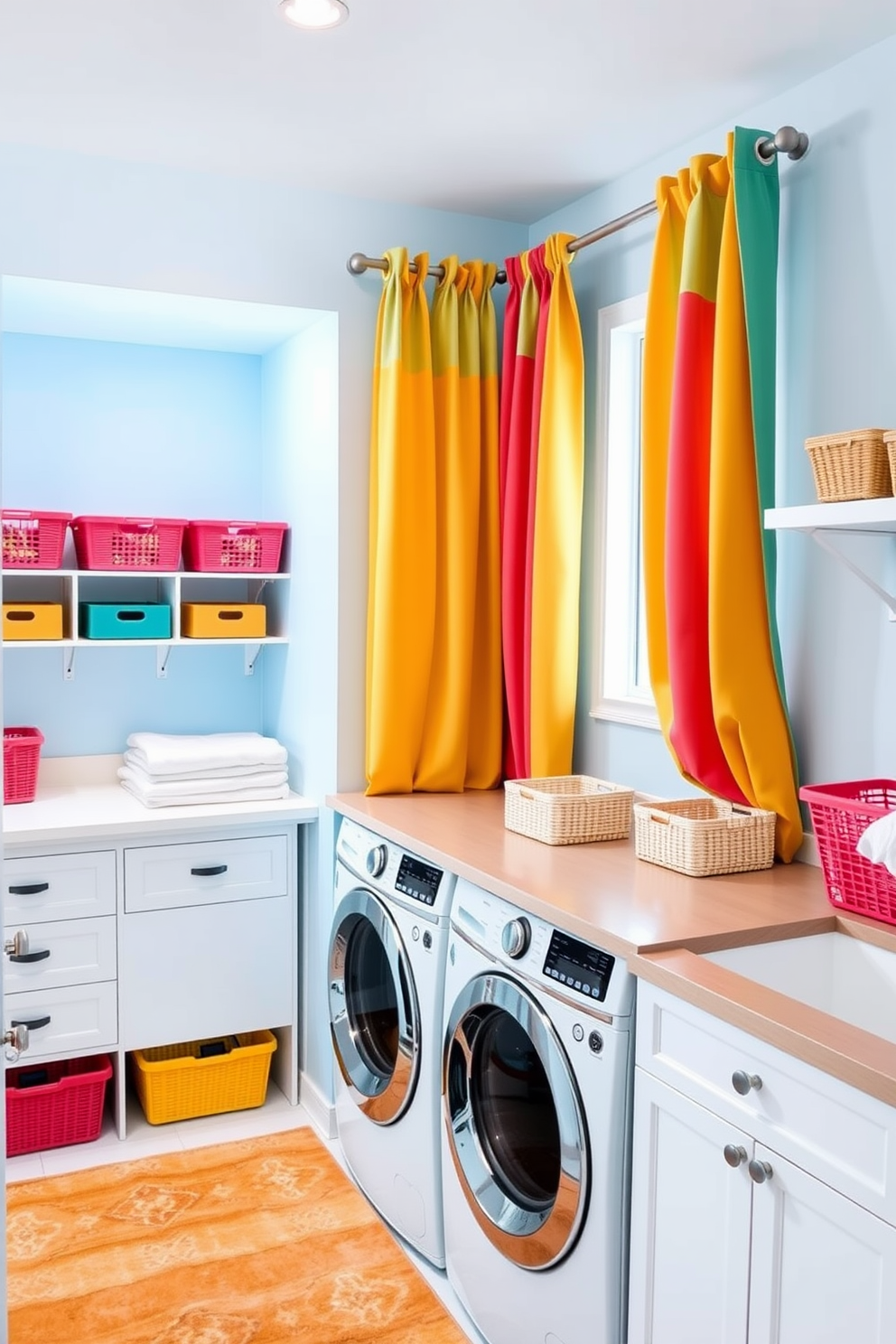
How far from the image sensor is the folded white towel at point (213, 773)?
10.4 feet

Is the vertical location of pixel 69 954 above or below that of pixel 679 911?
below

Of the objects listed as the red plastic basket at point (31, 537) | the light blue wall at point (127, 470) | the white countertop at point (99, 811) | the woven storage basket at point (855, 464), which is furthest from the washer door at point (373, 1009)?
the woven storage basket at point (855, 464)

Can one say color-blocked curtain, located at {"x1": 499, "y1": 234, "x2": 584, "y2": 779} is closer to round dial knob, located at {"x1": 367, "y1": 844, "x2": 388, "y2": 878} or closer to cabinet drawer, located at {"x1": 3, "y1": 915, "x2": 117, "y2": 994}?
round dial knob, located at {"x1": 367, "y1": 844, "x2": 388, "y2": 878}

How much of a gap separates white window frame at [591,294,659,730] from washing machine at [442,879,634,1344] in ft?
2.95

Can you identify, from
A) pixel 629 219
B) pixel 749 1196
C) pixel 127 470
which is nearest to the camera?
pixel 749 1196

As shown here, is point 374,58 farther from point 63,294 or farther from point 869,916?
point 869,916

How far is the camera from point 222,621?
341cm

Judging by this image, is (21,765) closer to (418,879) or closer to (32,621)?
(32,621)

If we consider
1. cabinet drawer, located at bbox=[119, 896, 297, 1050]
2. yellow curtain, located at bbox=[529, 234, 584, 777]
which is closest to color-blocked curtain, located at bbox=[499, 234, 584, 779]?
yellow curtain, located at bbox=[529, 234, 584, 777]

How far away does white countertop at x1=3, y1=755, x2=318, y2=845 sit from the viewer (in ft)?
9.66

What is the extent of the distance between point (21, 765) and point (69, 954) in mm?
543

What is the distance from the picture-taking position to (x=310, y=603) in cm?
330

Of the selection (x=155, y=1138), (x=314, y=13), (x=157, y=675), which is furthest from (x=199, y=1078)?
(x=314, y=13)

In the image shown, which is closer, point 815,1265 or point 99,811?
point 815,1265
